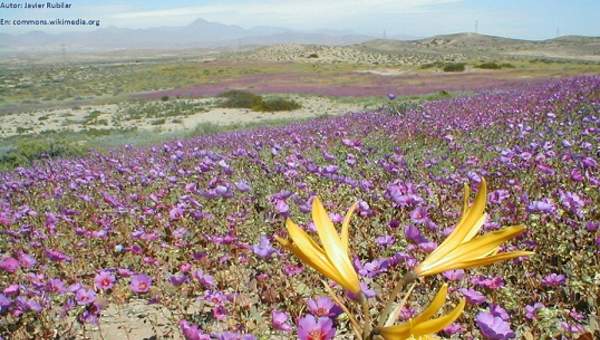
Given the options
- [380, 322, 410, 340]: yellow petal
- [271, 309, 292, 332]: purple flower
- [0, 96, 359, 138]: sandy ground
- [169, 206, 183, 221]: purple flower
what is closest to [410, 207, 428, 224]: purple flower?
[271, 309, 292, 332]: purple flower

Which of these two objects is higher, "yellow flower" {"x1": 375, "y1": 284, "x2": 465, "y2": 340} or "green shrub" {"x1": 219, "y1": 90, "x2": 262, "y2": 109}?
"yellow flower" {"x1": 375, "y1": 284, "x2": 465, "y2": 340}

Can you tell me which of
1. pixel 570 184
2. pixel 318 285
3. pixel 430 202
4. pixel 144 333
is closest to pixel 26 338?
pixel 144 333

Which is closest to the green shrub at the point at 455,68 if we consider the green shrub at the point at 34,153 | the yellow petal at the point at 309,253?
the green shrub at the point at 34,153

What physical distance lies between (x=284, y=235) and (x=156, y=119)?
22.8 metres

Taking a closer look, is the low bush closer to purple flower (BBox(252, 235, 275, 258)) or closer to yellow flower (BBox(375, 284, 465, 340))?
purple flower (BBox(252, 235, 275, 258))

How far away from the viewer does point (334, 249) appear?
1.03 m

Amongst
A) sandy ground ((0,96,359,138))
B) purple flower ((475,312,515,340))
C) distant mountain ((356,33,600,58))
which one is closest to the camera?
purple flower ((475,312,515,340))

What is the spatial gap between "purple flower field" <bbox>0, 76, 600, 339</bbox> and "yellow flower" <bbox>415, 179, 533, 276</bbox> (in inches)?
24.0

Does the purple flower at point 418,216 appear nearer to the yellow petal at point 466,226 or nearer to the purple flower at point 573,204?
the purple flower at point 573,204

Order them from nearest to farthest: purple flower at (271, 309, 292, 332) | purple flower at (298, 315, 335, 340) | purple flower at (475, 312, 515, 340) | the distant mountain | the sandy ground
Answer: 1. purple flower at (298, 315, 335, 340)
2. purple flower at (475, 312, 515, 340)
3. purple flower at (271, 309, 292, 332)
4. the sandy ground
5. the distant mountain

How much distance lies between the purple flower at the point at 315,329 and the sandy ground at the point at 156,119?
19.8 meters

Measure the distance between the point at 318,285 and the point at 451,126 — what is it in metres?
5.60

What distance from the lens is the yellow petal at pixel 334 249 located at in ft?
3.28

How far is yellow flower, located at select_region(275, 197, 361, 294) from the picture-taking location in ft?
3.18
